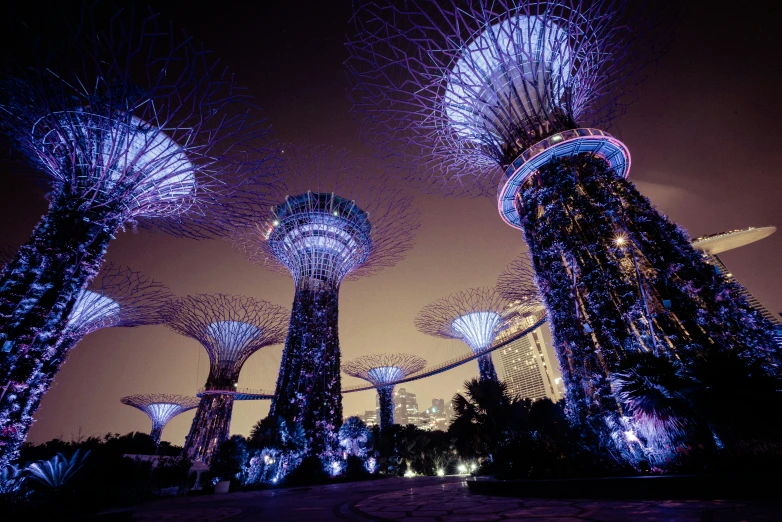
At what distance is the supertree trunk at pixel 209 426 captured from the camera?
82.2ft

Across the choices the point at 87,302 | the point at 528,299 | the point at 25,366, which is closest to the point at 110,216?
Answer: the point at 25,366

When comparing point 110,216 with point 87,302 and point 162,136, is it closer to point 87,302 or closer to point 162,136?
point 162,136

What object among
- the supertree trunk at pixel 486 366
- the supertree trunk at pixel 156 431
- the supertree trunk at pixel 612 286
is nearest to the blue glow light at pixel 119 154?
the supertree trunk at pixel 612 286

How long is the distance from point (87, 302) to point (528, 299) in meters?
27.3

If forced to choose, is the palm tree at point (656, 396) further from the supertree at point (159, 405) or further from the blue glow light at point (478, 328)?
the supertree at point (159, 405)

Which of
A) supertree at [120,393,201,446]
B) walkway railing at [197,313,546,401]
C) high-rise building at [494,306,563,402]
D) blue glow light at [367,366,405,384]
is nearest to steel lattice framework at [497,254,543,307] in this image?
walkway railing at [197,313,546,401]

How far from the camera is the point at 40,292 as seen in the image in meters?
7.11

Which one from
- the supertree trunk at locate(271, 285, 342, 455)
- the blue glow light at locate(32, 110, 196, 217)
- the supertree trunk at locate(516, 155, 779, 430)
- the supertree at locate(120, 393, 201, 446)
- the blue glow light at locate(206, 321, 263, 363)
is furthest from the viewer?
the supertree at locate(120, 393, 201, 446)

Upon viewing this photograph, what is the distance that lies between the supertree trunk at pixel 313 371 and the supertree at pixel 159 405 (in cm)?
3173

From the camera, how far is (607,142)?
9.41m

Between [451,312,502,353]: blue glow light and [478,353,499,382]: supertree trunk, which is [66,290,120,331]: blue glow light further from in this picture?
[478,353,499,382]: supertree trunk

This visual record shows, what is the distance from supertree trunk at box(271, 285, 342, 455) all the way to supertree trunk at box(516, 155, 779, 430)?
13.7 m

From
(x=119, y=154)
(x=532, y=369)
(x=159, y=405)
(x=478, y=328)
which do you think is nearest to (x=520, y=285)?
(x=478, y=328)

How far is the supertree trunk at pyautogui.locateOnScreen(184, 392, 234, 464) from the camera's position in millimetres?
25062
